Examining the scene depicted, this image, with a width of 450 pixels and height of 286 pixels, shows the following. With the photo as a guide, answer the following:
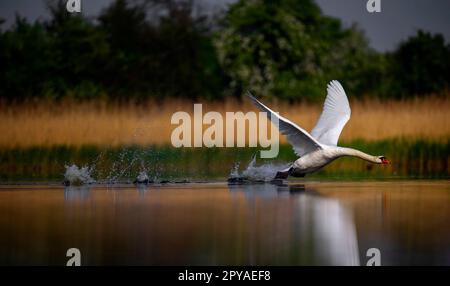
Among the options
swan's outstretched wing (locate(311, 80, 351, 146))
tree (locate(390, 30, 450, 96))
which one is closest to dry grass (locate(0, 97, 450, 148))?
swan's outstretched wing (locate(311, 80, 351, 146))

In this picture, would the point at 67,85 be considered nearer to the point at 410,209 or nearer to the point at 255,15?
the point at 255,15

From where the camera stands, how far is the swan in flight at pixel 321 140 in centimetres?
1541

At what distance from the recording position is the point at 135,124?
2248cm

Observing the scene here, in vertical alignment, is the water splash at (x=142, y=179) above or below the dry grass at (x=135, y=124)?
below

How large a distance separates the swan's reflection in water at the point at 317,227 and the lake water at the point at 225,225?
1cm

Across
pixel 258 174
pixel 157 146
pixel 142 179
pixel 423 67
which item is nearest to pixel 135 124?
pixel 157 146

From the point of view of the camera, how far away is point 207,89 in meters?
35.2

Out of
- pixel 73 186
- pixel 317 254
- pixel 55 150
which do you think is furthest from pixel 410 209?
pixel 55 150

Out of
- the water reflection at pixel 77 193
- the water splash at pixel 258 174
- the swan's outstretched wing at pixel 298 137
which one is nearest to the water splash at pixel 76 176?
the water reflection at pixel 77 193

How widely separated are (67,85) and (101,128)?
33.0 ft

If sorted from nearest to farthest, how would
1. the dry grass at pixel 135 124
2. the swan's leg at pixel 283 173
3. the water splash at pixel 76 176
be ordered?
the swan's leg at pixel 283 173 < the water splash at pixel 76 176 < the dry grass at pixel 135 124

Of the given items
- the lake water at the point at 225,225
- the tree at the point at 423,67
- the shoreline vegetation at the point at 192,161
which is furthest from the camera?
the tree at the point at 423,67

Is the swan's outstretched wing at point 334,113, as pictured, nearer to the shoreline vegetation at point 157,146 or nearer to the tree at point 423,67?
the shoreline vegetation at point 157,146

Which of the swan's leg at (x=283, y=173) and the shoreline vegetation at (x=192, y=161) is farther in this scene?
the shoreline vegetation at (x=192, y=161)
